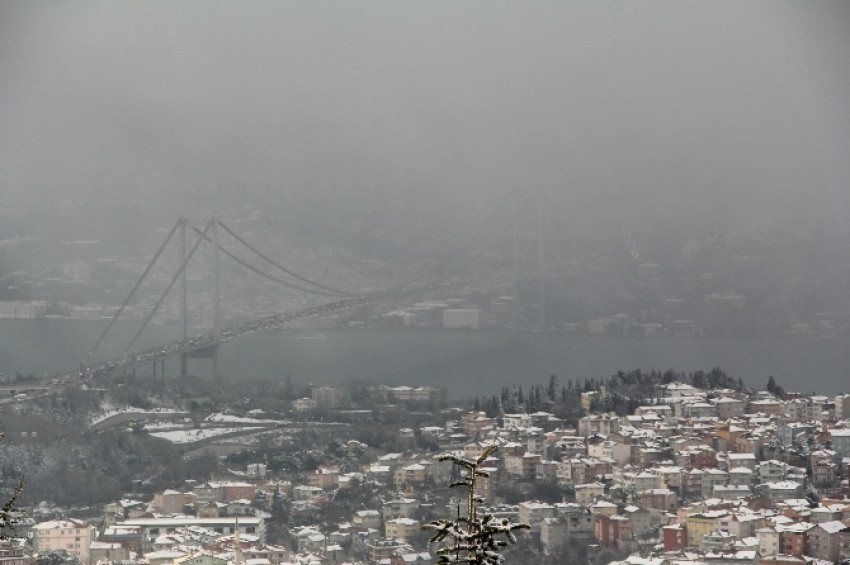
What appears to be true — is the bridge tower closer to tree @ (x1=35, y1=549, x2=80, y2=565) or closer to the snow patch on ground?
the snow patch on ground

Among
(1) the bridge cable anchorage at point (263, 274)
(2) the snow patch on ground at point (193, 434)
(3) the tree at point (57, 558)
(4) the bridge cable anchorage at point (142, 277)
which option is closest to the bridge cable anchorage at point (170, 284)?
(1) the bridge cable anchorage at point (263, 274)

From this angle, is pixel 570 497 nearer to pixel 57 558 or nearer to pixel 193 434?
A: pixel 193 434

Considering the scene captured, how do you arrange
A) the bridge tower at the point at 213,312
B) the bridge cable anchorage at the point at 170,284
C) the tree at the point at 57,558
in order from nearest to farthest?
the tree at the point at 57,558 < the bridge tower at the point at 213,312 < the bridge cable anchorage at the point at 170,284

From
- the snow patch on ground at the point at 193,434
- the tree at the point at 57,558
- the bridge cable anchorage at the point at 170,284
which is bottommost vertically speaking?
the tree at the point at 57,558

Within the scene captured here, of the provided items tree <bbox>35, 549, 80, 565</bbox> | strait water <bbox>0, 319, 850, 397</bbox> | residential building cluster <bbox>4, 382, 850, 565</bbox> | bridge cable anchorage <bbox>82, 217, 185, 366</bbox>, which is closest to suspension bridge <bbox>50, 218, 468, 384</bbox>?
bridge cable anchorage <bbox>82, 217, 185, 366</bbox>

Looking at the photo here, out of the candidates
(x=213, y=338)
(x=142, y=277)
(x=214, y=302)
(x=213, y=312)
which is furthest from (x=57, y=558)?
(x=142, y=277)

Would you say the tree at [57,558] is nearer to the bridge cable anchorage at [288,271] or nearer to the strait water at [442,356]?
the strait water at [442,356]
